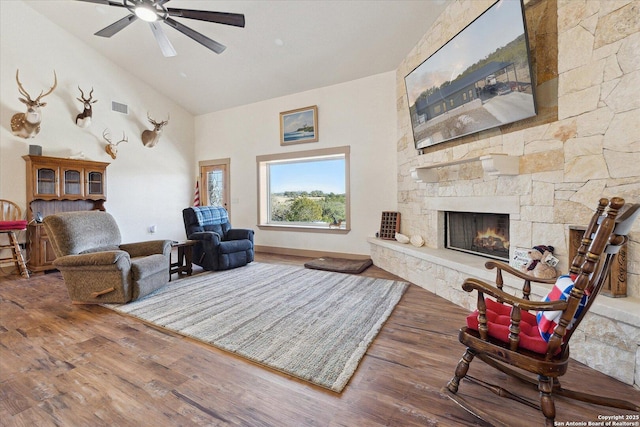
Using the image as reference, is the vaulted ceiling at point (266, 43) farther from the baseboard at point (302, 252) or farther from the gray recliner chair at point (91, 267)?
the gray recliner chair at point (91, 267)

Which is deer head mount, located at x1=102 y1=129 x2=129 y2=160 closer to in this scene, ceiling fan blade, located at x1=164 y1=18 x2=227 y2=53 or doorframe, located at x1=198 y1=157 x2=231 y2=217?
doorframe, located at x1=198 y1=157 x2=231 y2=217

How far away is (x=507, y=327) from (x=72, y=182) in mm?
6123

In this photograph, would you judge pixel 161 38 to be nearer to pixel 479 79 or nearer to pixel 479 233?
pixel 479 79

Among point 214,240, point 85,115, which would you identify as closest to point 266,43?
point 214,240

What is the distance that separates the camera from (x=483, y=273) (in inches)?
99.8

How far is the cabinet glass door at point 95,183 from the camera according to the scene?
4965mm

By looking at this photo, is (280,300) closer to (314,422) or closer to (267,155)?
(314,422)

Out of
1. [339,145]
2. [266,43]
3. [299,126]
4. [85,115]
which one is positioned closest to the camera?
[266,43]

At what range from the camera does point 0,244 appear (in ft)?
13.9

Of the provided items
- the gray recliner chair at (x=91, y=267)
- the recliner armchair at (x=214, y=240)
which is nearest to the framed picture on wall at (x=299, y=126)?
the recliner armchair at (x=214, y=240)

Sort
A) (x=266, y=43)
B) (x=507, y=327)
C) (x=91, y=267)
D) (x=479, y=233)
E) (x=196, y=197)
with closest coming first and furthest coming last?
(x=507, y=327)
(x=91, y=267)
(x=479, y=233)
(x=266, y=43)
(x=196, y=197)

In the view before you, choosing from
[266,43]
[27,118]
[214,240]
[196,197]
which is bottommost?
[214,240]

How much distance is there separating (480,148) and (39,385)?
3867 millimetres

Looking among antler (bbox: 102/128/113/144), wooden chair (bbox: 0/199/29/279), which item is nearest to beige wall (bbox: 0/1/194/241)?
antler (bbox: 102/128/113/144)
